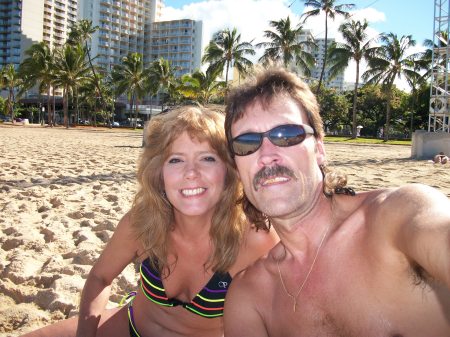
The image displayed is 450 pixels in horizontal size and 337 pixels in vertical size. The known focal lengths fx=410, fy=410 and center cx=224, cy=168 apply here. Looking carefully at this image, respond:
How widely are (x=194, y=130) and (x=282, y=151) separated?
27.2 inches

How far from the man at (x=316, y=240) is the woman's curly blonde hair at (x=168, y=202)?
0.82ft

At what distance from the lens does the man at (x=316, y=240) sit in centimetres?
153

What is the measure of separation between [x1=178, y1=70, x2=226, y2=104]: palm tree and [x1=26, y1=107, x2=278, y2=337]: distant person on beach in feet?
126

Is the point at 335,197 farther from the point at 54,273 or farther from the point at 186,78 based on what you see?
the point at 186,78

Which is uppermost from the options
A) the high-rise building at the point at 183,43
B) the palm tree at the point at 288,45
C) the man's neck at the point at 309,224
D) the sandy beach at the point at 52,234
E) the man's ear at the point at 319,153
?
the high-rise building at the point at 183,43

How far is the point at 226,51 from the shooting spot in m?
40.4

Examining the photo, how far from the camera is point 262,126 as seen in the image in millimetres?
1955

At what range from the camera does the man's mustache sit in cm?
186

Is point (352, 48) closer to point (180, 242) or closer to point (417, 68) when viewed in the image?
point (417, 68)

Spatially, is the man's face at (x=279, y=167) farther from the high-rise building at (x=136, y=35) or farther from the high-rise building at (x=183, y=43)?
the high-rise building at (x=136, y=35)

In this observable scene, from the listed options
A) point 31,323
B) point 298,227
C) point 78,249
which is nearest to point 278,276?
point 298,227

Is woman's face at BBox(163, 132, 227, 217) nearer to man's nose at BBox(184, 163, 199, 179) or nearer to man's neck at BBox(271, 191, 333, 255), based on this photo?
man's nose at BBox(184, 163, 199, 179)

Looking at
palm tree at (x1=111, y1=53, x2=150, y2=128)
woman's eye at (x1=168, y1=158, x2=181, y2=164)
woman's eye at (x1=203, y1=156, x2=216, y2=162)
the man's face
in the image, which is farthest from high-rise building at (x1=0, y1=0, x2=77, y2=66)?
the man's face

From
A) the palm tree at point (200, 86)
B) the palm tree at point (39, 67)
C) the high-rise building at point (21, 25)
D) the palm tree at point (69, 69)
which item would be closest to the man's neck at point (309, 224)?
the palm tree at point (200, 86)
